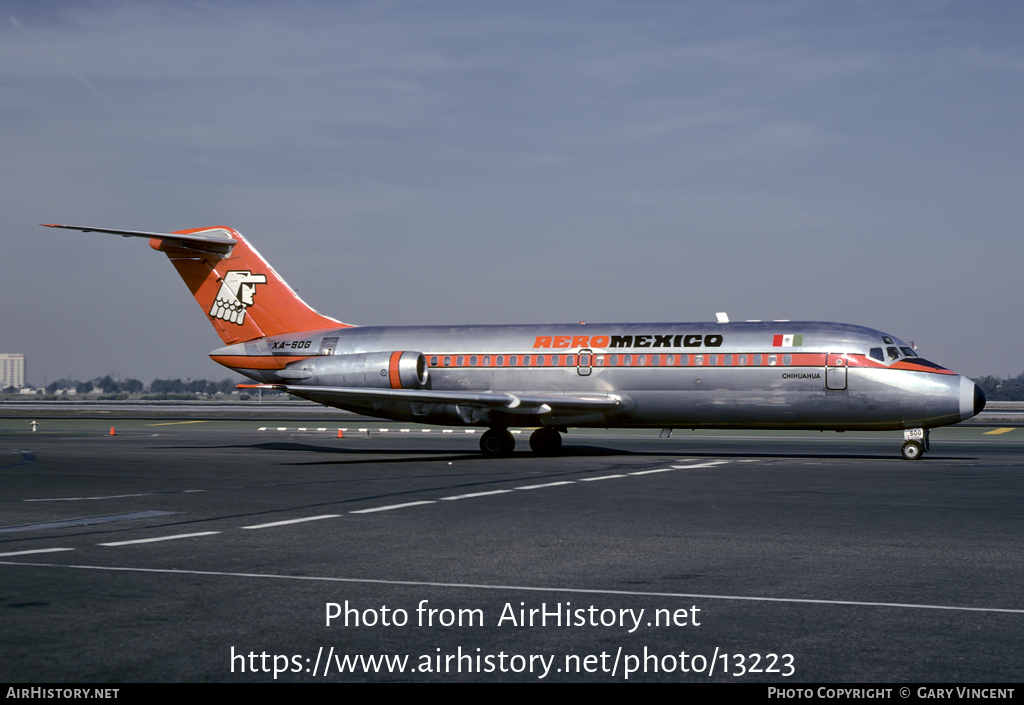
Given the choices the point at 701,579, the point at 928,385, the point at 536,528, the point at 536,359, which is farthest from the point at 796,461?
the point at 701,579

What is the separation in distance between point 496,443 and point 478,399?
8.38 feet

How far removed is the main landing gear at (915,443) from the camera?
89.3ft

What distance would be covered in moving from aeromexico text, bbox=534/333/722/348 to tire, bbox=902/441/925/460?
6063 millimetres

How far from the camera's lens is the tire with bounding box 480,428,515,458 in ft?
101

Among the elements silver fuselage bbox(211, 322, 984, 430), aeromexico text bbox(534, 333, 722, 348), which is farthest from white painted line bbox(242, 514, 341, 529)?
aeromexico text bbox(534, 333, 722, 348)

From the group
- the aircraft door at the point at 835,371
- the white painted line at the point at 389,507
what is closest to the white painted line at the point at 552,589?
the white painted line at the point at 389,507

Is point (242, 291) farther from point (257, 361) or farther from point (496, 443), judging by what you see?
point (496, 443)

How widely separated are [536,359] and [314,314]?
950cm

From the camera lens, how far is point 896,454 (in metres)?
30.6

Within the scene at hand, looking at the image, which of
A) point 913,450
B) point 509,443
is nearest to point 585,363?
point 509,443

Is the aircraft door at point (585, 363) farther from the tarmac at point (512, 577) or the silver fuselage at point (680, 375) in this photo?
the tarmac at point (512, 577)

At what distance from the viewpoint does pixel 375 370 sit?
32094mm

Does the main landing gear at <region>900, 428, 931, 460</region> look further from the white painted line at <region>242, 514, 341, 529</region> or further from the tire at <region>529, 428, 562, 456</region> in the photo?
the white painted line at <region>242, 514, 341, 529</region>

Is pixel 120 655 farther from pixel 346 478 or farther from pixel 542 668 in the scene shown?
pixel 346 478
